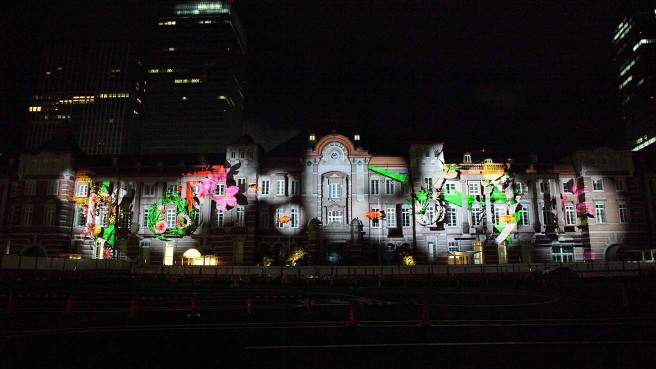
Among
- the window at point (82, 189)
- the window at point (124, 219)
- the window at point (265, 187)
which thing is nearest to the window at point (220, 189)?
the window at point (265, 187)

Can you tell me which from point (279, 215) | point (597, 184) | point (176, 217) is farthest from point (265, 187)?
point (597, 184)

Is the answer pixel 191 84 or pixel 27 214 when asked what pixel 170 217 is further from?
pixel 191 84

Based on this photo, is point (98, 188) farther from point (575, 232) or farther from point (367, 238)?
point (575, 232)

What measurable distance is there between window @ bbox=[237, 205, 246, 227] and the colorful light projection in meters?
14.7

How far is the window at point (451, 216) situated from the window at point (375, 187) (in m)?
8.38

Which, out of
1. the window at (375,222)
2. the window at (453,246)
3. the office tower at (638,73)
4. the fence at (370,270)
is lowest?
the fence at (370,270)

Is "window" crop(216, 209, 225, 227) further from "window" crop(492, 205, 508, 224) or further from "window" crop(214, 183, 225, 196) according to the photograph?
"window" crop(492, 205, 508, 224)

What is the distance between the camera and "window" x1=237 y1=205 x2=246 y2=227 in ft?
174

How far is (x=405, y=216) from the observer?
178ft

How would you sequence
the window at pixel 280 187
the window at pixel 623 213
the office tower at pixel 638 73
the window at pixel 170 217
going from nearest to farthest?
the window at pixel 623 213
the window at pixel 280 187
the window at pixel 170 217
the office tower at pixel 638 73

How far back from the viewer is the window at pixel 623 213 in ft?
171

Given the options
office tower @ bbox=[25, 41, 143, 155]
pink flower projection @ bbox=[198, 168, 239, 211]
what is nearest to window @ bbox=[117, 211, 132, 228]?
pink flower projection @ bbox=[198, 168, 239, 211]

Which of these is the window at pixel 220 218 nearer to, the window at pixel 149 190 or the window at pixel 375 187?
the window at pixel 149 190

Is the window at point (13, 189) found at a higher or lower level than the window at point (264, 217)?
higher
